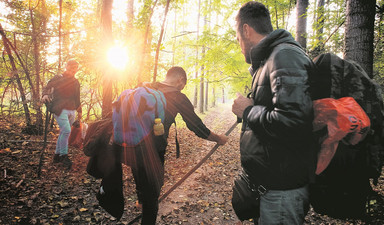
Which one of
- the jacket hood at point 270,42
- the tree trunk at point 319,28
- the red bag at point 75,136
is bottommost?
the red bag at point 75,136

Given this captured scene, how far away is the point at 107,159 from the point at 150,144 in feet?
2.07

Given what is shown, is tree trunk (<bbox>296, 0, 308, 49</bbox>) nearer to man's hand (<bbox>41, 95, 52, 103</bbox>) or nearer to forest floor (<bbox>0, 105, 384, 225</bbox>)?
forest floor (<bbox>0, 105, 384, 225</bbox>)

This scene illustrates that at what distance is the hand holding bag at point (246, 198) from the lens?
1.63 metres

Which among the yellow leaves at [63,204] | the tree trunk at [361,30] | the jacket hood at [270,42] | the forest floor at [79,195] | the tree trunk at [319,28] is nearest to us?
the jacket hood at [270,42]

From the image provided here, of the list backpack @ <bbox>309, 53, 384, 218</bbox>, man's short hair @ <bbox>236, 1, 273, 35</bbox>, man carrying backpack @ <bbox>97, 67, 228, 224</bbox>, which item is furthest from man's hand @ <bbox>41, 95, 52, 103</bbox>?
backpack @ <bbox>309, 53, 384, 218</bbox>

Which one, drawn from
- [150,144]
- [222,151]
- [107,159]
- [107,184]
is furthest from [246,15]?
[222,151]

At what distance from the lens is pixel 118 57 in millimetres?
6164

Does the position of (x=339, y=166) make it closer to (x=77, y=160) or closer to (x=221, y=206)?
(x=221, y=206)

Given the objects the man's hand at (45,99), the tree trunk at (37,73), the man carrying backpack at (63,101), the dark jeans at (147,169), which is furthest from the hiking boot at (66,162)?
the dark jeans at (147,169)

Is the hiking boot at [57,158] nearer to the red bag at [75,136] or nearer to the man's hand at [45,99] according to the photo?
the red bag at [75,136]

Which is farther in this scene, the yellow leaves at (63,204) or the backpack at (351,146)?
the yellow leaves at (63,204)

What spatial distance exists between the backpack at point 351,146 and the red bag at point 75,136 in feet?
16.8

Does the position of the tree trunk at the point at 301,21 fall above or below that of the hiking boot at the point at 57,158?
above

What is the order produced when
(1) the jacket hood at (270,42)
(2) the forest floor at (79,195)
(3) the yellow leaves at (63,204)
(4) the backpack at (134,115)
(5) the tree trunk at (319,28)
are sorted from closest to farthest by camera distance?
(1) the jacket hood at (270,42) < (4) the backpack at (134,115) < (2) the forest floor at (79,195) < (3) the yellow leaves at (63,204) < (5) the tree trunk at (319,28)
